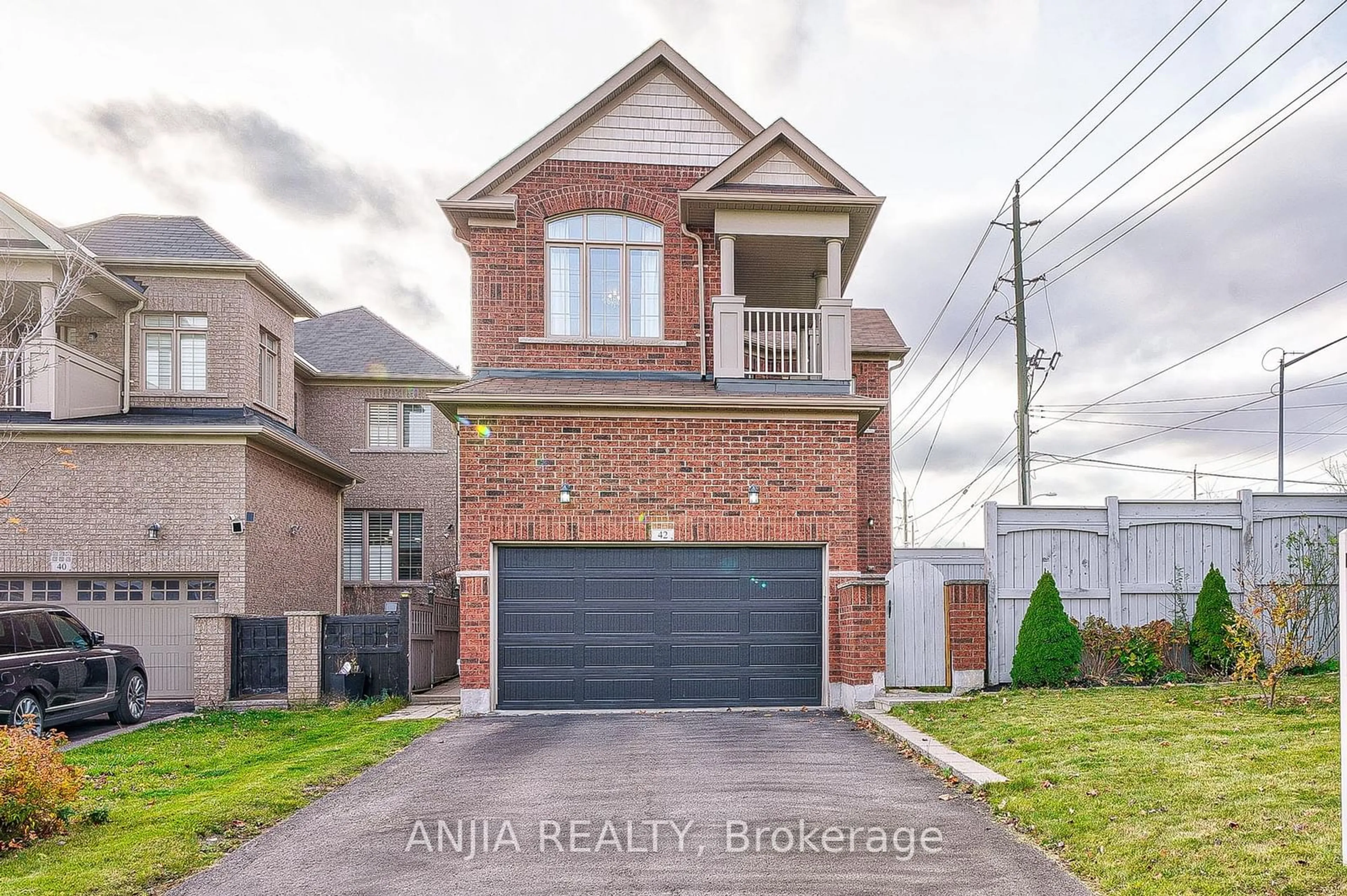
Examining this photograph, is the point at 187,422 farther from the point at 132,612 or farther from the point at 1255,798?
the point at 1255,798

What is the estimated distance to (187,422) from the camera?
17.0 meters

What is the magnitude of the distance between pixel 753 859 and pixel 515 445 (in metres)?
8.30

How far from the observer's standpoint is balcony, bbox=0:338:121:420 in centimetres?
1625

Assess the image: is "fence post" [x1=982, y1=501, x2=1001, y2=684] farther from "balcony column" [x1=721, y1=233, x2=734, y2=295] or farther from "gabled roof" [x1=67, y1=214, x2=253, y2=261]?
"gabled roof" [x1=67, y1=214, x2=253, y2=261]

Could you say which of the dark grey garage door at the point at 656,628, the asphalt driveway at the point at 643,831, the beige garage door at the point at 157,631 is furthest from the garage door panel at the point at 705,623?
the beige garage door at the point at 157,631

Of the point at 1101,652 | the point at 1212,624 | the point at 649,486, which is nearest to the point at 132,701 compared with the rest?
the point at 649,486

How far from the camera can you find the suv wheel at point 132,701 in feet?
45.3

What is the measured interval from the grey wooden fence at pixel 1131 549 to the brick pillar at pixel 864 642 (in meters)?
2.34

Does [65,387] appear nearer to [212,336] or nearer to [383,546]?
[212,336]

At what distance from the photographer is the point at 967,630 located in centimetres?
1417

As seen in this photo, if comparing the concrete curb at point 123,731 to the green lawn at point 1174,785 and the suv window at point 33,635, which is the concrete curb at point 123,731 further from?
the green lawn at point 1174,785

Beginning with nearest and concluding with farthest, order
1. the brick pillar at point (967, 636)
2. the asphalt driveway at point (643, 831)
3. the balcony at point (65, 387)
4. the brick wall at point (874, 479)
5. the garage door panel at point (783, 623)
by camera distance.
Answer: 1. the asphalt driveway at point (643, 831)
2. the garage door panel at point (783, 623)
3. the brick pillar at point (967, 636)
4. the balcony at point (65, 387)
5. the brick wall at point (874, 479)

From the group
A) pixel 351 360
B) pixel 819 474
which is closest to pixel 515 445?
pixel 819 474

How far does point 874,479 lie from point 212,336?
42.3ft
